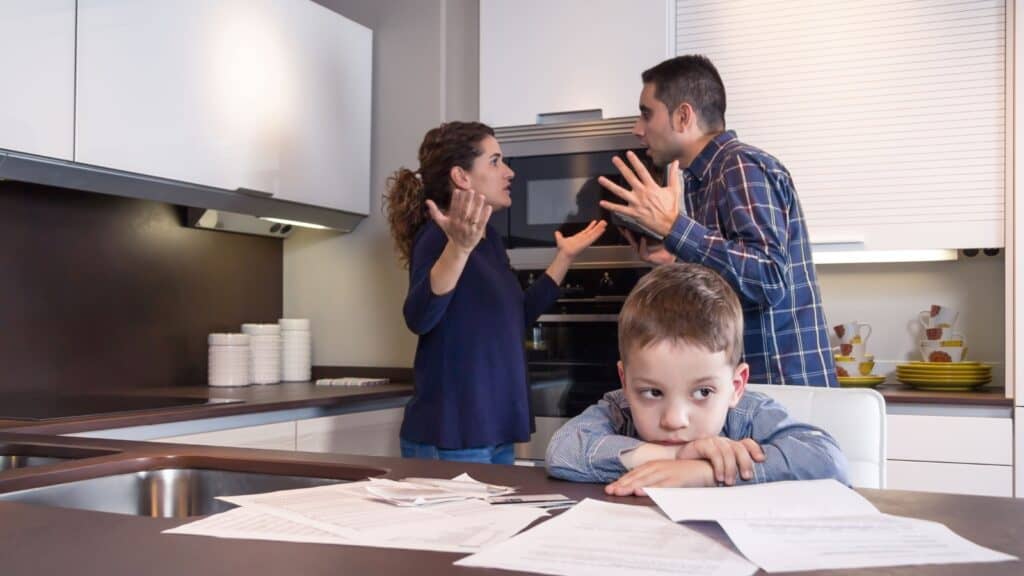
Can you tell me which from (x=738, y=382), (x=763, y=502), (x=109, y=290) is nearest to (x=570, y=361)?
Answer: (x=109, y=290)

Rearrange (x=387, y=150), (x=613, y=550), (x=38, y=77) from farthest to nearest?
(x=387, y=150) → (x=38, y=77) → (x=613, y=550)

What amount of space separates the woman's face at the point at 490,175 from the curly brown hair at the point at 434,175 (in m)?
0.02

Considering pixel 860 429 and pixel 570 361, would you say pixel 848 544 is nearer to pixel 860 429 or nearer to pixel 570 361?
pixel 860 429

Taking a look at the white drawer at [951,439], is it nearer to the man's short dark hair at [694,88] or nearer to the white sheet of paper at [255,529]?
the man's short dark hair at [694,88]

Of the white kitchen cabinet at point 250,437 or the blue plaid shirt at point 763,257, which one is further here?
the white kitchen cabinet at point 250,437

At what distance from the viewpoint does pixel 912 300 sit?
10.4 ft

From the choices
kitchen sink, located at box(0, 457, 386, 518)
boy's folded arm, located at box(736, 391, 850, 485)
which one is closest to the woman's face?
kitchen sink, located at box(0, 457, 386, 518)

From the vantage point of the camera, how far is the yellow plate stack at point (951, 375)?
2.82m

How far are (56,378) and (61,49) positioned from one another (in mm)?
934

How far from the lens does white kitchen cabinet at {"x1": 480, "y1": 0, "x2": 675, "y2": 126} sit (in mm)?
2975

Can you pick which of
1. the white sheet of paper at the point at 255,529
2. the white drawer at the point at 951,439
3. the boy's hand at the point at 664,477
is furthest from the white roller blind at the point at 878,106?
the white sheet of paper at the point at 255,529

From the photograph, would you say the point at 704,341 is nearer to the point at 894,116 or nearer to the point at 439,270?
the point at 439,270

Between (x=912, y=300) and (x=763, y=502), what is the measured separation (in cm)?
247

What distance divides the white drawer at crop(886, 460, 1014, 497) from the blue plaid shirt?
0.83 m
